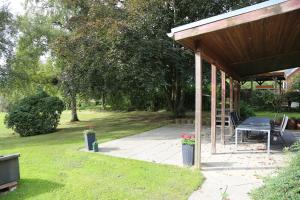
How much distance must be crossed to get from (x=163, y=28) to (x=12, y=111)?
24.6ft

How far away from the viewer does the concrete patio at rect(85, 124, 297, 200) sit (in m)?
4.39

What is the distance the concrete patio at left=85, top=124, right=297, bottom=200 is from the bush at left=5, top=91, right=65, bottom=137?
16.2ft

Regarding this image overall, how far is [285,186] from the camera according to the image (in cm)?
262

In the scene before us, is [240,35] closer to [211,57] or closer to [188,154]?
[211,57]

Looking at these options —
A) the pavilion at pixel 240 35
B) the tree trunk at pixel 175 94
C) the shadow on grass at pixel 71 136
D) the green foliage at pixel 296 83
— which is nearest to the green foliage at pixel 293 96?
the green foliage at pixel 296 83

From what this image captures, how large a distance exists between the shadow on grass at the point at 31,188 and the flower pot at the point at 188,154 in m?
2.41

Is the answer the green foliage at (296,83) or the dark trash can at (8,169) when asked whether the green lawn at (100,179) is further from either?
the green foliage at (296,83)

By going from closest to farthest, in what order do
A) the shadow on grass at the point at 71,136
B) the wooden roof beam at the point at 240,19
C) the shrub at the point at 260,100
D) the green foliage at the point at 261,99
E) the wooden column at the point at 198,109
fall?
the wooden roof beam at the point at 240,19 < the wooden column at the point at 198,109 < the shadow on grass at the point at 71,136 < the green foliage at the point at 261,99 < the shrub at the point at 260,100

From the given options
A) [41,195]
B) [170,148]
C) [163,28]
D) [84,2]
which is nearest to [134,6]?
[163,28]

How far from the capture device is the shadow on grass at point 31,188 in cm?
422

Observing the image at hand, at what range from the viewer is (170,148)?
24.8ft

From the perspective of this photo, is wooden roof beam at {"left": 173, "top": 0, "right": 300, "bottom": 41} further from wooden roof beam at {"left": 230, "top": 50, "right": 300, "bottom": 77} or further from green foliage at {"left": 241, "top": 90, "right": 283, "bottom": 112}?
green foliage at {"left": 241, "top": 90, "right": 283, "bottom": 112}

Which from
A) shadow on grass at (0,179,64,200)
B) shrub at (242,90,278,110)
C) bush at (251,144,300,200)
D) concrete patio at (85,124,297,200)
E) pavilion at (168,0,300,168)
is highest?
pavilion at (168,0,300,168)

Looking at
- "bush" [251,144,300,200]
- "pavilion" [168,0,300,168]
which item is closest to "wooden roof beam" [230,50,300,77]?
"pavilion" [168,0,300,168]
